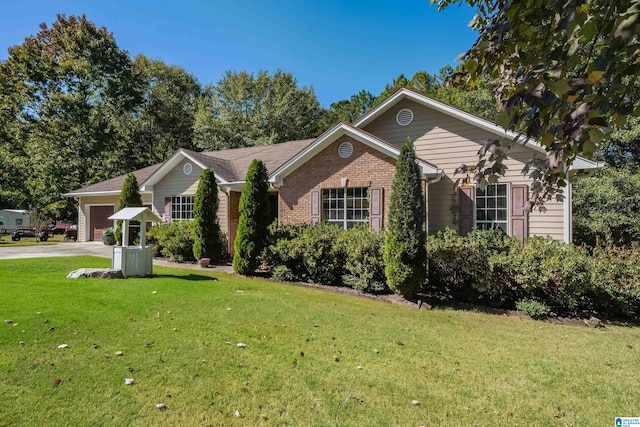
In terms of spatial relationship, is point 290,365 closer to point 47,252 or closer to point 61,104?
point 47,252

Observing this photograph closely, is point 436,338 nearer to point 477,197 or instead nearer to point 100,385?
point 100,385

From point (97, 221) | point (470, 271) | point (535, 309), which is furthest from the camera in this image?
point (97, 221)

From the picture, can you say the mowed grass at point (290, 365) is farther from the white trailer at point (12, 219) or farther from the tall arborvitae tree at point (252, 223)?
the white trailer at point (12, 219)

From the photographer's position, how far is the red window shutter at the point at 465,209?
10.7 metres

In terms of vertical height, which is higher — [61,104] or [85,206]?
[61,104]

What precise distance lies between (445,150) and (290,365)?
30.6ft

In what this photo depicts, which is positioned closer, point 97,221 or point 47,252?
point 47,252

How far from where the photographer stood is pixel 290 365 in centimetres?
429

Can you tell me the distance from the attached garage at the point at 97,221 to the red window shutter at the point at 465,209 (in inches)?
798

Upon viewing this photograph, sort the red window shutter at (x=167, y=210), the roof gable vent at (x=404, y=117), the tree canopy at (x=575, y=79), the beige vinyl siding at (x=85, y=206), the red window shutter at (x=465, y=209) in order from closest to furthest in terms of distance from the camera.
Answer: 1. the tree canopy at (x=575, y=79)
2. the red window shutter at (x=465, y=209)
3. the roof gable vent at (x=404, y=117)
4. the red window shutter at (x=167, y=210)
5. the beige vinyl siding at (x=85, y=206)

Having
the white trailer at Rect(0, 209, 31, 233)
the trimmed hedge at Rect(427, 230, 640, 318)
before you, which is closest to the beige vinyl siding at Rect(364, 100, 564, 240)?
the trimmed hedge at Rect(427, 230, 640, 318)

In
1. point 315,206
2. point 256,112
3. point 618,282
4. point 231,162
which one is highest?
point 256,112

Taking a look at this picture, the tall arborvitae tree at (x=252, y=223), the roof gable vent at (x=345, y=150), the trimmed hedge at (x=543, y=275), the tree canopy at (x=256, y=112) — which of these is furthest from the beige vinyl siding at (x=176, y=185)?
the tree canopy at (x=256, y=112)

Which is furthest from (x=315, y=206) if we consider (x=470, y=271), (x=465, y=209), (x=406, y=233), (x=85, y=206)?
(x=85, y=206)
